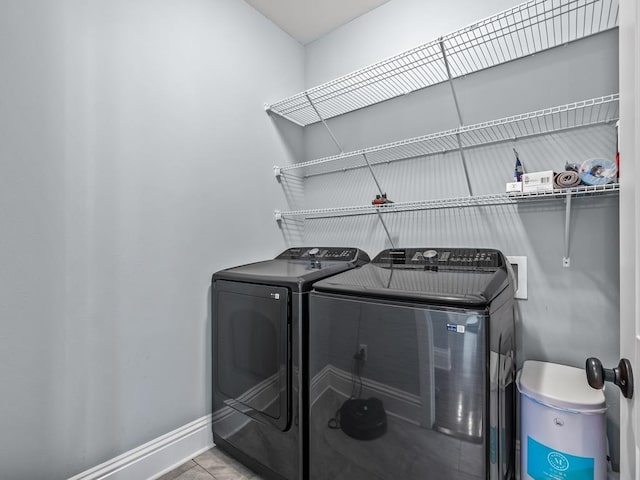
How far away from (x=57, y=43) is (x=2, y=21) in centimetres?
16

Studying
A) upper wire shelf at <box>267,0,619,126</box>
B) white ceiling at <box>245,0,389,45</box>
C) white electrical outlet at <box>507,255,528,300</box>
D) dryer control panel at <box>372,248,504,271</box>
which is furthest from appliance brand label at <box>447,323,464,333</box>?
white ceiling at <box>245,0,389,45</box>

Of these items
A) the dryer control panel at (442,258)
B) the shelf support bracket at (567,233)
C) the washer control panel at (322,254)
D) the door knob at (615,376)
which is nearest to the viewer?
the door knob at (615,376)

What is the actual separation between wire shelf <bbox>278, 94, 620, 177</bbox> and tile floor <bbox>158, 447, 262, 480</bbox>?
180cm

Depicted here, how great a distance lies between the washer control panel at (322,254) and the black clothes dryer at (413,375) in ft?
1.54

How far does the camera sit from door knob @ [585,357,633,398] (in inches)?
24.7

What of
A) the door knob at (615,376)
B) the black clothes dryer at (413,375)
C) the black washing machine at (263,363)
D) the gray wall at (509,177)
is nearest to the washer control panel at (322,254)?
the black washing machine at (263,363)

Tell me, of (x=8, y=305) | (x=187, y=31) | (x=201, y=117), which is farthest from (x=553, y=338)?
(x=187, y=31)

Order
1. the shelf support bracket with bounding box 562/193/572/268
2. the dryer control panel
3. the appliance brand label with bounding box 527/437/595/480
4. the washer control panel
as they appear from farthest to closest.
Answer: the washer control panel → the dryer control panel → the shelf support bracket with bounding box 562/193/572/268 → the appliance brand label with bounding box 527/437/595/480

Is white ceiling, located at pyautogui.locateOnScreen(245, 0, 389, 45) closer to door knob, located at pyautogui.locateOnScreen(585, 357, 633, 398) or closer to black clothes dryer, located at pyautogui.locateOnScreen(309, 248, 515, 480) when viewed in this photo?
black clothes dryer, located at pyautogui.locateOnScreen(309, 248, 515, 480)

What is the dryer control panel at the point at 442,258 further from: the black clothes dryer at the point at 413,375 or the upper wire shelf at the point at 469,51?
the upper wire shelf at the point at 469,51

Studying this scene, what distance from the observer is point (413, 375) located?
3.57 feet

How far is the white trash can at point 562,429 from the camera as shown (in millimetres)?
1150

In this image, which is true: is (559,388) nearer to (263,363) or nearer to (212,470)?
(263,363)

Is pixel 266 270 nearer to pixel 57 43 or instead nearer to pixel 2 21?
pixel 57 43
